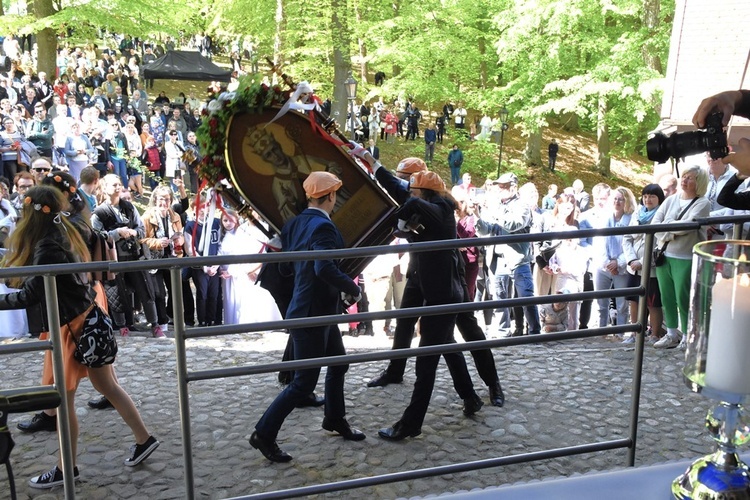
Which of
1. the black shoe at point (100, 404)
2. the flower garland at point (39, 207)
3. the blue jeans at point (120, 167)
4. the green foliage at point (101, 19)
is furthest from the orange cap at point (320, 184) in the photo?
the green foliage at point (101, 19)

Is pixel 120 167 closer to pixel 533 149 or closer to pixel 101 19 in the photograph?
pixel 101 19

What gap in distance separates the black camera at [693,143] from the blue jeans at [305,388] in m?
2.43

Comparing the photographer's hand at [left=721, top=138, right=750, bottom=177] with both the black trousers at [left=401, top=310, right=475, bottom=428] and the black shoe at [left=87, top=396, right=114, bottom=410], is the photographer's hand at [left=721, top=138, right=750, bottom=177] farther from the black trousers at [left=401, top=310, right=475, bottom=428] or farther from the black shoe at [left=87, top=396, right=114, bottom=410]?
the black shoe at [left=87, top=396, right=114, bottom=410]

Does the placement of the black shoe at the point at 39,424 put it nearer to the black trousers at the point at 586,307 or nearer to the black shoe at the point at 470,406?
the black shoe at the point at 470,406

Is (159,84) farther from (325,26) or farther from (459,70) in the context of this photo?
(459,70)

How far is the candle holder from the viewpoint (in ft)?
5.12

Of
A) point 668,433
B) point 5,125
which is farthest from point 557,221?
point 5,125

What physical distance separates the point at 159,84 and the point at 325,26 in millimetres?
12364

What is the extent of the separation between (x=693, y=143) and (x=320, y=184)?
2.29m

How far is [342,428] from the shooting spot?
5.51 meters

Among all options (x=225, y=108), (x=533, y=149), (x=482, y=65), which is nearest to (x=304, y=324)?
(x=225, y=108)

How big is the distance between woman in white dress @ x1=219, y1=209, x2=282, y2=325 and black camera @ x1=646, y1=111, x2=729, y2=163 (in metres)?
5.85

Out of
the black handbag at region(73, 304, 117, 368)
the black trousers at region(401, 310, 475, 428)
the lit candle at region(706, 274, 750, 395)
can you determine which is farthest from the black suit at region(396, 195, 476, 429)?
the lit candle at region(706, 274, 750, 395)

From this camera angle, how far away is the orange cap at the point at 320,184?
5062mm
